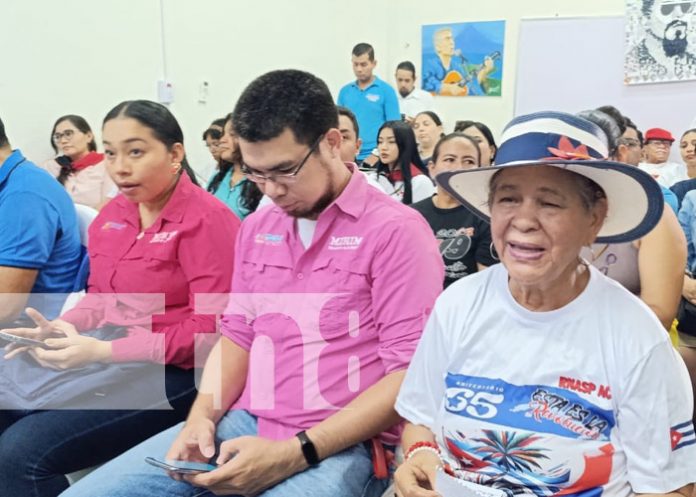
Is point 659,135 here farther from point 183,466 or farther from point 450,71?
point 183,466

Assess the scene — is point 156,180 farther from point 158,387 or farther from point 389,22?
point 389,22

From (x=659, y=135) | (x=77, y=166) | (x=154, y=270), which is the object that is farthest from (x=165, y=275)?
(x=659, y=135)

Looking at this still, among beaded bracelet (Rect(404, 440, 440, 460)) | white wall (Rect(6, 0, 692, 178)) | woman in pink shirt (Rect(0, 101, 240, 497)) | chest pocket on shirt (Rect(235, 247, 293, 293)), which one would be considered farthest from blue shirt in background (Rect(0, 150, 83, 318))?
white wall (Rect(6, 0, 692, 178))

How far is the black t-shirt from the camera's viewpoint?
233 cm

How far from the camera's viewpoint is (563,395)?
1032mm

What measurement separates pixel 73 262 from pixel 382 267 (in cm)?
113

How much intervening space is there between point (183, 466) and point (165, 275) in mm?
577

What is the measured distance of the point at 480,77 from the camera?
663cm

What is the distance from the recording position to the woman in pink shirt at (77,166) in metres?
4.05

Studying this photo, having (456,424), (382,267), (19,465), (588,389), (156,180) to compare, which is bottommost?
(19,465)

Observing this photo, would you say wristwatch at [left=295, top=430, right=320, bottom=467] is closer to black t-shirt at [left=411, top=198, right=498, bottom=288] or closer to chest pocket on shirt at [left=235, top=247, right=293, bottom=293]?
chest pocket on shirt at [left=235, top=247, right=293, bottom=293]

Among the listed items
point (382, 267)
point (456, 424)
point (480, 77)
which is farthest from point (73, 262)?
point (480, 77)

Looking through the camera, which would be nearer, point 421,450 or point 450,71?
point 421,450

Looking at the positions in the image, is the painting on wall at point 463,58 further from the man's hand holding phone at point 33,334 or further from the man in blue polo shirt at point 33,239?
the man's hand holding phone at point 33,334
